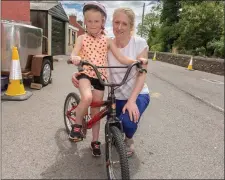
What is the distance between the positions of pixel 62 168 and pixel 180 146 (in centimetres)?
185

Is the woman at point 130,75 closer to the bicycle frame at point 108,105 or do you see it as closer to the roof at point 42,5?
the bicycle frame at point 108,105

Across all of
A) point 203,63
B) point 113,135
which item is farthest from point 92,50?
point 203,63

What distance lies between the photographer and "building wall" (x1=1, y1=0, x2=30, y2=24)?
13630mm

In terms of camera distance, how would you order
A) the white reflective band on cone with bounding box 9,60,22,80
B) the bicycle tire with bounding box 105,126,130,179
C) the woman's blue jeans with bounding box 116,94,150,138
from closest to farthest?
the bicycle tire with bounding box 105,126,130,179, the woman's blue jeans with bounding box 116,94,150,138, the white reflective band on cone with bounding box 9,60,22,80

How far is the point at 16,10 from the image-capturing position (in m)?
14.3

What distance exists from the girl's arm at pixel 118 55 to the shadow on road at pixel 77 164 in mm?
1298

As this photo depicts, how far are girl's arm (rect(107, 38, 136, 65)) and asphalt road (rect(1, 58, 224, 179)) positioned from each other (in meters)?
1.30

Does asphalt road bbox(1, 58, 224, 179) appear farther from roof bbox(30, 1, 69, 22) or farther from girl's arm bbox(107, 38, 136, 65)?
roof bbox(30, 1, 69, 22)

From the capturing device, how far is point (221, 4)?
27.2 m

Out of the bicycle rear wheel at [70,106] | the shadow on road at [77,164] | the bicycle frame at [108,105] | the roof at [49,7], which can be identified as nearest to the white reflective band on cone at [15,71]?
the bicycle rear wheel at [70,106]

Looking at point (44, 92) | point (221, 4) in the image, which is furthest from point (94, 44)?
point (221, 4)

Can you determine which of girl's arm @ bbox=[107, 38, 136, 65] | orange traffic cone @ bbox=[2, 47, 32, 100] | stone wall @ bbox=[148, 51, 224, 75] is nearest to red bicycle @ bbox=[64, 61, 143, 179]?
girl's arm @ bbox=[107, 38, 136, 65]

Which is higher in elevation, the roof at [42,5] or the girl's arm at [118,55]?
the roof at [42,5]

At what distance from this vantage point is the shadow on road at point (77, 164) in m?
3.04
